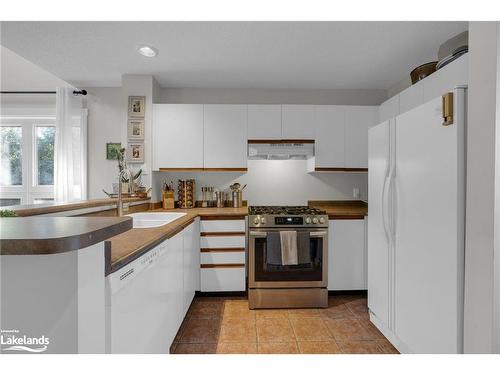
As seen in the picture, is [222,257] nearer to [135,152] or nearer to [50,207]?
[135,152]

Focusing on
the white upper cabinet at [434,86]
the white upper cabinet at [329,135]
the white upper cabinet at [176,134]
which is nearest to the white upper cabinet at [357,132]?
the white upper cabinet at [329,135]

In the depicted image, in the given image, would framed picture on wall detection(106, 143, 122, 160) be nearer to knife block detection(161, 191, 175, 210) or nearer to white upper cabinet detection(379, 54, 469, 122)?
knife block detection(161, 191, 175, 210)

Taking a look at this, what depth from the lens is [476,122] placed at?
115cm

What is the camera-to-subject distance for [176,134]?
3121 mm

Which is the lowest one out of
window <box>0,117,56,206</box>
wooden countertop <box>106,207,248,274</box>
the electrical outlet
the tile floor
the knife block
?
the tile floor

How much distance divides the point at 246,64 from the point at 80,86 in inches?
86.9

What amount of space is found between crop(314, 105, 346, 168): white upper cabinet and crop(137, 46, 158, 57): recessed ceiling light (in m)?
1.80

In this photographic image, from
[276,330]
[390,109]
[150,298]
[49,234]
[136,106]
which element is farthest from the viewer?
[136,106]

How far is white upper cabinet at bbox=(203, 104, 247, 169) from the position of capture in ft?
10.2

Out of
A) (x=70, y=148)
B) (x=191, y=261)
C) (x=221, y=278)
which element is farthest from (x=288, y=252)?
(x=70, y=148)

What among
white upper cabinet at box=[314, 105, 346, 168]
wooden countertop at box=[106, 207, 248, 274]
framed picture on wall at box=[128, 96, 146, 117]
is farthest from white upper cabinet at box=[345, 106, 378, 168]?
framed picture on wall at box=[128, 96, 146, 117]

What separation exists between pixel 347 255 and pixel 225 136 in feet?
6.10
